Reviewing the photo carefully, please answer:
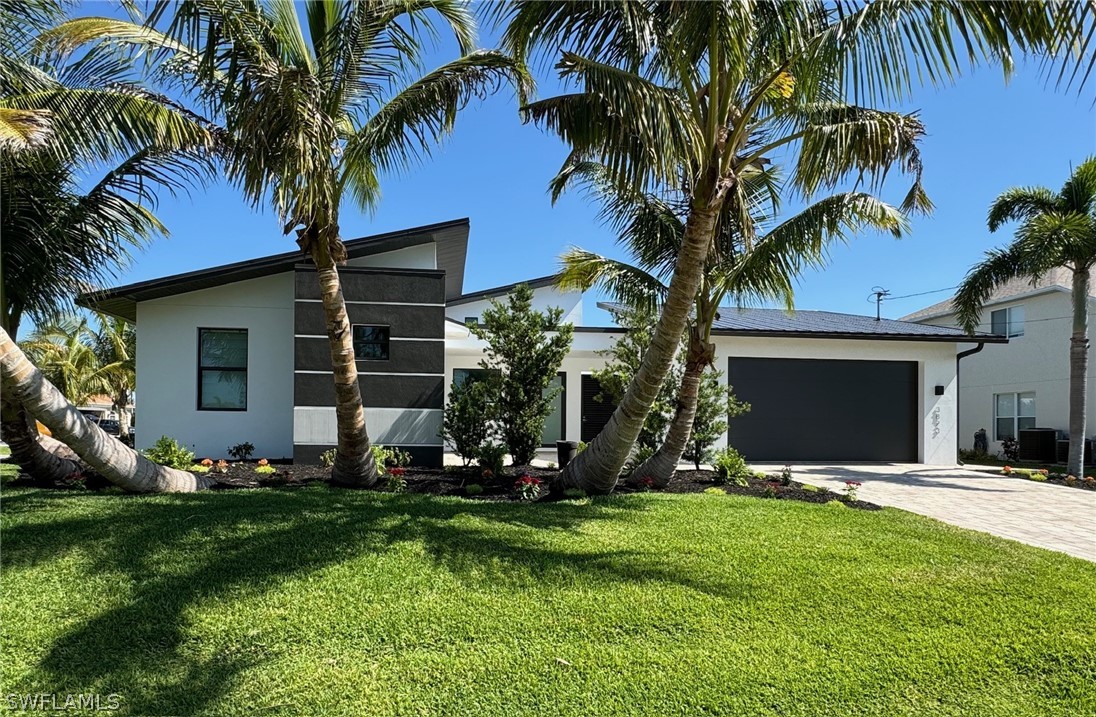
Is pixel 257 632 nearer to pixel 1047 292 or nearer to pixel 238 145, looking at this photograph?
pixel 238 145

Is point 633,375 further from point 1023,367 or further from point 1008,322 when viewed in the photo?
point 1008,322

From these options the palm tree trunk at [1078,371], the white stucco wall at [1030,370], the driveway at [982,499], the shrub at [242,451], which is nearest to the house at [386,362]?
the shrub at [242,451]

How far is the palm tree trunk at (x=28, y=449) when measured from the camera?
8.06 metres

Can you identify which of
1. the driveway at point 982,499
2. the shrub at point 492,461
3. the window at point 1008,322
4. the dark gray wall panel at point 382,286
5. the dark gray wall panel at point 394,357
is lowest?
the driveway at point 982,499

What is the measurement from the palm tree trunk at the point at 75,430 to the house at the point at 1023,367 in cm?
2196

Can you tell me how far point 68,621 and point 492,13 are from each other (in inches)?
246

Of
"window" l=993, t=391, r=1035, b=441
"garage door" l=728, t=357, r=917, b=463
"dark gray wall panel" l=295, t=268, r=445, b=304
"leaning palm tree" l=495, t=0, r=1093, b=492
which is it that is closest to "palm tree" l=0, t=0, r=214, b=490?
"dark gray wall panel" l=295, t=268, r=445, b=304

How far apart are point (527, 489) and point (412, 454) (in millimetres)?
4261

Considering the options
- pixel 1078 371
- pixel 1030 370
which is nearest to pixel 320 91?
pixel 1078 371

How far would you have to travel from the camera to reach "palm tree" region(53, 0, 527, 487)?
640 cm

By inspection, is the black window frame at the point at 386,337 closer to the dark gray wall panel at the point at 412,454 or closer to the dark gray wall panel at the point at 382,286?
the dark gray wall panel at the point at 382,286

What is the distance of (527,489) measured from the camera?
8492 millimetres

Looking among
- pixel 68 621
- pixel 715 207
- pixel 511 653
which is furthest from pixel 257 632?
pixel 715 207

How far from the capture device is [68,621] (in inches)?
162
